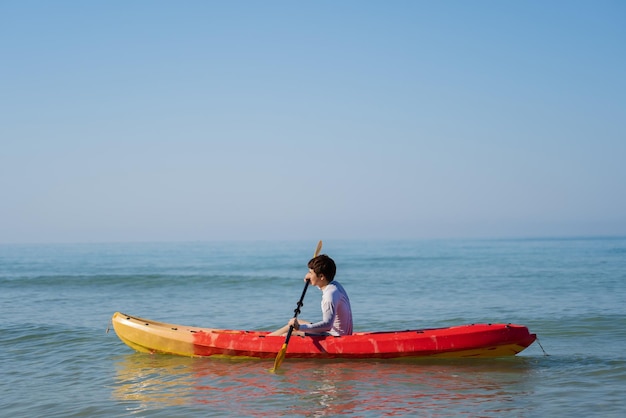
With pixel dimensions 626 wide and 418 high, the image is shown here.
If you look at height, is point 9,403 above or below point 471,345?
below

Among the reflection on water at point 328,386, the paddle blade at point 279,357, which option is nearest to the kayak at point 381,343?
the reflection on water at point 328,386

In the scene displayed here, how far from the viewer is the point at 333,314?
826cm

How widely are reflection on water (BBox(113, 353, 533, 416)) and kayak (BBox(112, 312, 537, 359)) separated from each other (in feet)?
0.41

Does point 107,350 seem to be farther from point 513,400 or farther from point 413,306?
point 413,306

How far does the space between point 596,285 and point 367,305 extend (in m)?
7.79

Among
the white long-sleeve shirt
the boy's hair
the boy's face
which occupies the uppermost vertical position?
the boy's hair

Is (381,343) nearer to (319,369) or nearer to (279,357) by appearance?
(319,369)

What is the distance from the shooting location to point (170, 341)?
30.7 ft

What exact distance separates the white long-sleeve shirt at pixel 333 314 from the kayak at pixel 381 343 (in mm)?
131

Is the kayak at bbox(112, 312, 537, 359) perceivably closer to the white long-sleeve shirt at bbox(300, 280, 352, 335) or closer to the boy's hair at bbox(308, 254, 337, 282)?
the white long-sleeve shirt at bbox(300, 280, 352, 335)

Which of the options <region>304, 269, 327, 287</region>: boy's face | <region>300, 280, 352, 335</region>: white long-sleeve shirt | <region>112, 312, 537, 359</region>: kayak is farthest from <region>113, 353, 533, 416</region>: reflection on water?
<region>304, 269, 327, 287</region>: boy's face

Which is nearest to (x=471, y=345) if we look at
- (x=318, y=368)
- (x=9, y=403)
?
(x=318, y=368)

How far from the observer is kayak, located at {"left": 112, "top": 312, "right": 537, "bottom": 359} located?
812 centimetres

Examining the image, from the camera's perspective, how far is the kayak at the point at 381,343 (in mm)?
8125
